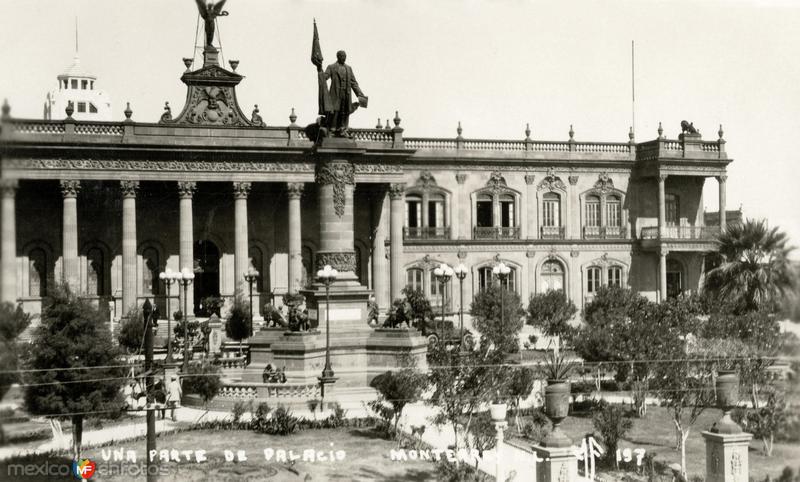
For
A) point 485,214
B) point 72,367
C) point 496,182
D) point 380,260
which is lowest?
point 72,367

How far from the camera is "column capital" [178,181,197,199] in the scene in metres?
42.2

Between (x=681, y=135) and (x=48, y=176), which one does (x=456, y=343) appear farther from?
(x=681, y=135)

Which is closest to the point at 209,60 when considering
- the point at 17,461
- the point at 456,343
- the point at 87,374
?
Answer: the point at 456,343

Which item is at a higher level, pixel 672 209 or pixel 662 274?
pixel 672 209

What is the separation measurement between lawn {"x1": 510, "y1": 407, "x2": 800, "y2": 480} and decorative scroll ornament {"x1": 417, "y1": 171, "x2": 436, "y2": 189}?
2554 cm

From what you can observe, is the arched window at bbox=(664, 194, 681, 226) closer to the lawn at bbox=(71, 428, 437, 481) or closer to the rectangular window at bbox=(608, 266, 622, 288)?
the rectangular window at bbox=(608, 266, 622, 288)

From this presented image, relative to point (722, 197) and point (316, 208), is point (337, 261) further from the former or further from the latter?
point (722, 197)

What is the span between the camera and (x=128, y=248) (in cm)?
4153

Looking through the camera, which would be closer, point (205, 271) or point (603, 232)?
point (205, 271)

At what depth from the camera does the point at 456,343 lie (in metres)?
30.6

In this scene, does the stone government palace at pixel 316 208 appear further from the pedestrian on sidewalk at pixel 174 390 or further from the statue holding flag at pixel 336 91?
the pedestrian on sidewalk at pixel 174 390

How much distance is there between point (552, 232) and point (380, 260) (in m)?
10.4

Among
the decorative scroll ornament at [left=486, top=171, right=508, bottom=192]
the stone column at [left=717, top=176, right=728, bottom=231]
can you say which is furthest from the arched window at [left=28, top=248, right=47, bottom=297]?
the stone column at [left=717, top=176, right=728, bottom=231]

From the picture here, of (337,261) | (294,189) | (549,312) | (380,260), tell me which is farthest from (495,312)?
(337,261)
